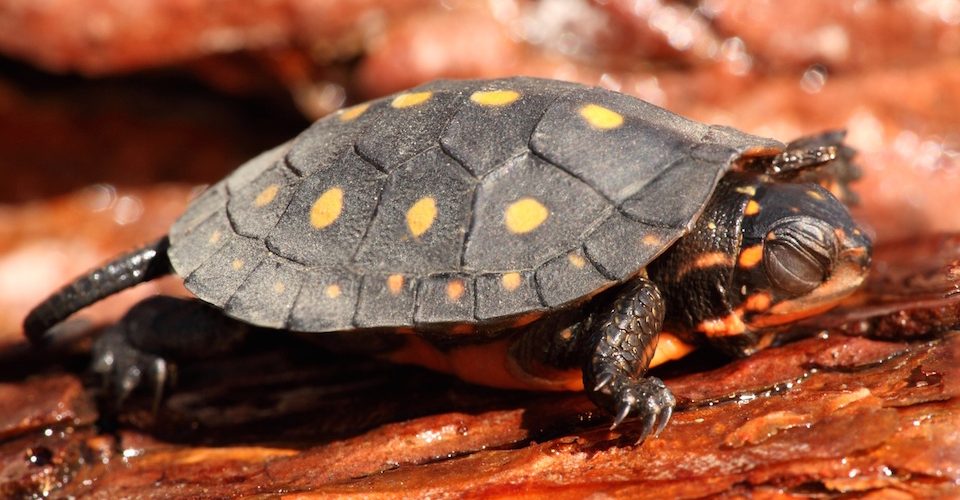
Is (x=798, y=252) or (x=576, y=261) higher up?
(x=576, y=261)

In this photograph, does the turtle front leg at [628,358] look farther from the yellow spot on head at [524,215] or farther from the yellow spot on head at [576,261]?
the yellow spot on head at [524,215]

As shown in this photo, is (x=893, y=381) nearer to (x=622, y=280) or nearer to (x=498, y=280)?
(x=622, y=280)

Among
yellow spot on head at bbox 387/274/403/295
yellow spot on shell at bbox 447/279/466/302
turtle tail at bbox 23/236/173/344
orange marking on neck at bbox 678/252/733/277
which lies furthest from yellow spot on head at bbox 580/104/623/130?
turtle tail at bbox 23/236/173/344

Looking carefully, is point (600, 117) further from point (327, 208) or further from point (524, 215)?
point (327, 208)

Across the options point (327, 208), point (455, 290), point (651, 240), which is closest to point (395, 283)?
point (455, 290)

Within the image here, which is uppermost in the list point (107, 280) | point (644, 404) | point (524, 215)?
point (107, 280)

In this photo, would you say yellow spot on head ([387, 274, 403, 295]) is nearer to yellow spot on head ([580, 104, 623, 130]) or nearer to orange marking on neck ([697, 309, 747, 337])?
yellow spot on head ([580, 104, 623, 130])
